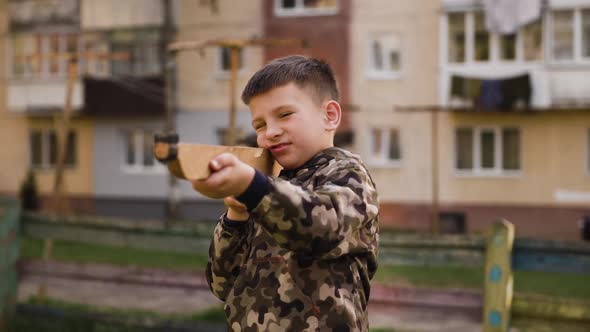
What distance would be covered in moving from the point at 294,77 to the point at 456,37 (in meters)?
23.4

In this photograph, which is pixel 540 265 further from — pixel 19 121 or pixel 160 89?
pixel 19 121

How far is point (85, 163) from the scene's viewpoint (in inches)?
1171

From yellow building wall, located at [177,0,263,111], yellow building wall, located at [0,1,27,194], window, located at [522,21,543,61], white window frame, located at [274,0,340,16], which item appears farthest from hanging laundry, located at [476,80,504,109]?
yellow building wall, located at [0,1,27,194]

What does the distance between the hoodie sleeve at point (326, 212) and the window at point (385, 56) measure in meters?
23.7

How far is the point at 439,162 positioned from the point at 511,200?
229 cm

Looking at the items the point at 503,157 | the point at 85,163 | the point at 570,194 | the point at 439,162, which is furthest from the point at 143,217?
the point at 570,194

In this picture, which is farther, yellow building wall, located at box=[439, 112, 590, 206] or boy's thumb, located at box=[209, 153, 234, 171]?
yellow building wall, located at box=[439, 112, 590, 206]

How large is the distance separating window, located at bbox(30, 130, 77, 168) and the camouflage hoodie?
2902 cm

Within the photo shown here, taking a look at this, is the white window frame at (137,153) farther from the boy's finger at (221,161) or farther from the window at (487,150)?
the boy's finger at (221,161)

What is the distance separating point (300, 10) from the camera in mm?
26609

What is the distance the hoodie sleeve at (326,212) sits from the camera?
6.20 ft

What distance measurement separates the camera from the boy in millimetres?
2086

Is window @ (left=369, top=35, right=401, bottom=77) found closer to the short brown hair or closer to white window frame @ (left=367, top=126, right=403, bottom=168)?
white window frame @ (left=367, top=126, right=403, bottom=168)

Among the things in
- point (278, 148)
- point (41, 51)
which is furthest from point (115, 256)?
point (41, 51)
